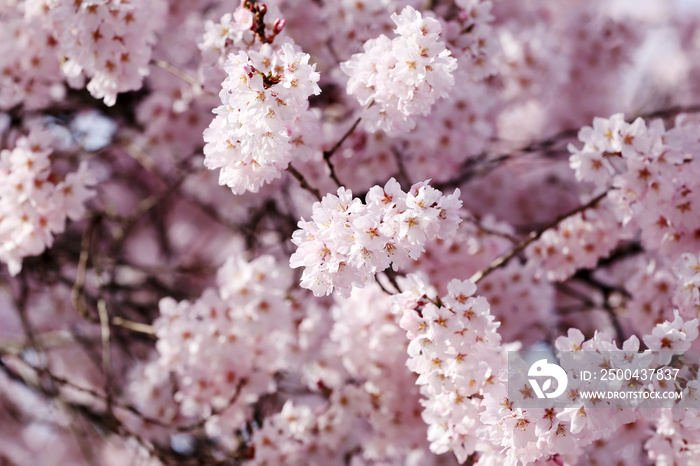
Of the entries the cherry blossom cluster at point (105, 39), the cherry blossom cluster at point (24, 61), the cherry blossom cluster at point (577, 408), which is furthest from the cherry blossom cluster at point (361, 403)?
the cherry blossom cluster at point (24, 61)

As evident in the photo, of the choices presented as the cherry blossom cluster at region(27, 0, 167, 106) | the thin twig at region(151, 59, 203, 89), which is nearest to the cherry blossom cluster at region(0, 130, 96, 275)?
the cherry blossom cluster at region(27, 0, 167, 106)

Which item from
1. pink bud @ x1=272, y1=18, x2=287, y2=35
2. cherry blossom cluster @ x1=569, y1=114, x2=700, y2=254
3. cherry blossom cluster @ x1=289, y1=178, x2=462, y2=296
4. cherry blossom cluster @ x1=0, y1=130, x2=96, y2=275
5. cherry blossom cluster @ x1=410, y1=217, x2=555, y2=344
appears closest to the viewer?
cherry blossom cluster @ x1=289, y1=178, x2=462, y2=296

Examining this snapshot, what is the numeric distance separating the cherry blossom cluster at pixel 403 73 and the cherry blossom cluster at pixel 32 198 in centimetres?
123

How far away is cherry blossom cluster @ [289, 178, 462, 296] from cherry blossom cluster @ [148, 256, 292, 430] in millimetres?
991

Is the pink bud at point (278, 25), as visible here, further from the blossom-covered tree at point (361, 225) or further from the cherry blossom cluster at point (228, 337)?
the cherry blossom cluster at point (228, 337)

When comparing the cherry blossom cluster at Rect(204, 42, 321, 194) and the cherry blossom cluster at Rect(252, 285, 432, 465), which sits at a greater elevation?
the cherry blossom cluster at Rect(204, 42, 321, 194)

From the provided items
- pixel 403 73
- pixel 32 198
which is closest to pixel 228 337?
pixel 32 198

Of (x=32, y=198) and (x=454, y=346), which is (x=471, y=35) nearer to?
(x=454, y=346)

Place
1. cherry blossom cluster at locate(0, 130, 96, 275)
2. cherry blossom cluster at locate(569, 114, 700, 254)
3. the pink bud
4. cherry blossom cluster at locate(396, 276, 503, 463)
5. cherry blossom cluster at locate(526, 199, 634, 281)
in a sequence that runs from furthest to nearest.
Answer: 1. cherry blossom cluster at locate(526, 199, 634, 281)
2. cherry blossom cluster at locate(0, 130, 96, 275)
3. cherry blossom cluster at locate(569, 114, 700, 254)
4. the pink bud
5. cherry blossom cluster at locate(396, 276, 503, 463)

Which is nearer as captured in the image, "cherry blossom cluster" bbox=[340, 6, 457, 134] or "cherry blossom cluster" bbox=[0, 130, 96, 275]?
"cherry blossom cluster" bbox=[340, 6, 457, 134]

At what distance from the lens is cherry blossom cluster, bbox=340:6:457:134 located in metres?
1.86

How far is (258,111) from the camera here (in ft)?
5.72

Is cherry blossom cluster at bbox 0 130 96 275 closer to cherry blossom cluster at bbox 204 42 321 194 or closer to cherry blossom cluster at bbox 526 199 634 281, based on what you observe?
cherry blossom cluster at bbox 204 42 321 194

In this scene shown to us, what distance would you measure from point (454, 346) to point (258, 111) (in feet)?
2.85
